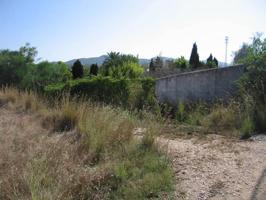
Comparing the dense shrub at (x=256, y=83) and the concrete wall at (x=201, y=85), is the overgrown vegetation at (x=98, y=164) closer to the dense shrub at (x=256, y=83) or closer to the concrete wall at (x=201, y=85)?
the dense shrub at (x=256, y=83)

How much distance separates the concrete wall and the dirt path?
5.03 meters

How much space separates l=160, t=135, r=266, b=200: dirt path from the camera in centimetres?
375

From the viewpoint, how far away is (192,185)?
396 cm

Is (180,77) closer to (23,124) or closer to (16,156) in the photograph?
(23,124)

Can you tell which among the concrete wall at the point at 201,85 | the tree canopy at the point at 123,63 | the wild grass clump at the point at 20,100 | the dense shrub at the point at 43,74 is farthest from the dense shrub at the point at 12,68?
the concrete wall at the point at 201,85

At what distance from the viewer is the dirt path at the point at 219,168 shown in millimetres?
3748

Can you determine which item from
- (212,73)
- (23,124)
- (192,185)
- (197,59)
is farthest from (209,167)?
(197,59)

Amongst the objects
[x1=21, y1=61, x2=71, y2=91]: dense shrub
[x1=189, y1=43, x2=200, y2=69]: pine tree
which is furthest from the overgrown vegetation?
[x1=189, y1=43, x2=200, y2=69]: pine tree

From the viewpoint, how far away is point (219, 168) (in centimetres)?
438

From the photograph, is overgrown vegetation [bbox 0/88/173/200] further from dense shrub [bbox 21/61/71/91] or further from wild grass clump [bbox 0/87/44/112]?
dense shrub [bbox 21/61/71/91]

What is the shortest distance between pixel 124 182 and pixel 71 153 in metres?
0.98

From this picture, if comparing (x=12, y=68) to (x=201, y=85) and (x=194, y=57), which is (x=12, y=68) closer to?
(x=201, y=85)

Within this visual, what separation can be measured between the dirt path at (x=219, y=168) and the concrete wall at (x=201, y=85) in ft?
16.5

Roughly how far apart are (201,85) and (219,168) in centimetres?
748
